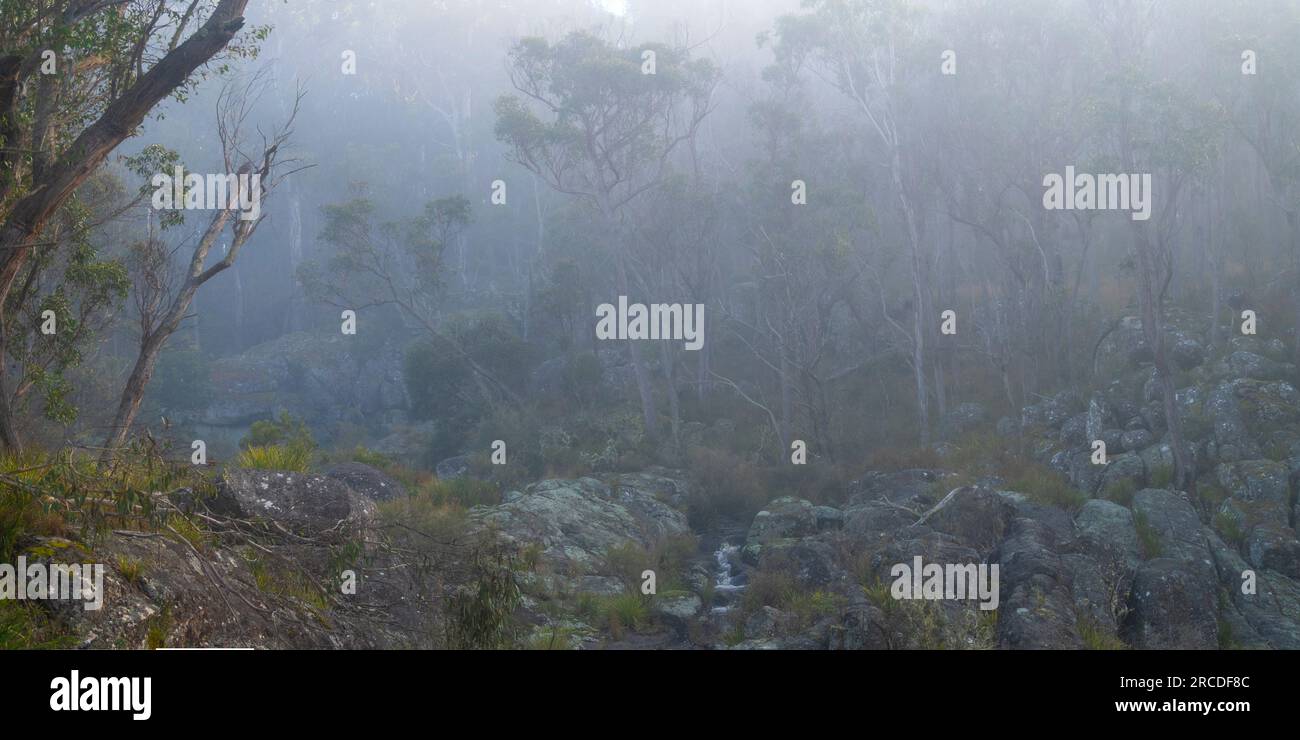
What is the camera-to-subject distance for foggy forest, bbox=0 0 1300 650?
10211 millimetres

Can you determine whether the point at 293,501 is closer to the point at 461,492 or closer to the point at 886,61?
the point at 461,492

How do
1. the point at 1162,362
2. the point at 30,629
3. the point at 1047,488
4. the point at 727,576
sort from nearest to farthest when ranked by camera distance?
the point at 30,629, the point at 727,576, the point at 1047,488, the point at 1162,362

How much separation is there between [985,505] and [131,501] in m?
14.5

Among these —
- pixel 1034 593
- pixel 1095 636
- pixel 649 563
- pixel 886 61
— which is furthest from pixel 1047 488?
pixel 886 61

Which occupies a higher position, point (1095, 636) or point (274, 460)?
point (274, 460)

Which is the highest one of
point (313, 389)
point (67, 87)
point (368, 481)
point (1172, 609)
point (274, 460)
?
point (67, 87)

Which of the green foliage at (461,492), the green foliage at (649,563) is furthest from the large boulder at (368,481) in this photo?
the green foliage at (649,563)

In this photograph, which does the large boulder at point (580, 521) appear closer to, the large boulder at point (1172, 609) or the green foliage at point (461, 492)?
the green foliage at point (461, 492)

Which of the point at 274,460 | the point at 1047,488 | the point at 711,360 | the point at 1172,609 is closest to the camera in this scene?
the point at 274,460

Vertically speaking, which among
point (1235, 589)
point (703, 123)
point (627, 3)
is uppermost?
point (627, 3)

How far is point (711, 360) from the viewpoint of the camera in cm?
3594

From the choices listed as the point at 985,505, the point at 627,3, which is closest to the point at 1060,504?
the point at 985,505

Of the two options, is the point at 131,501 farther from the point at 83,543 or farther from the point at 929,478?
the point at 929,478
